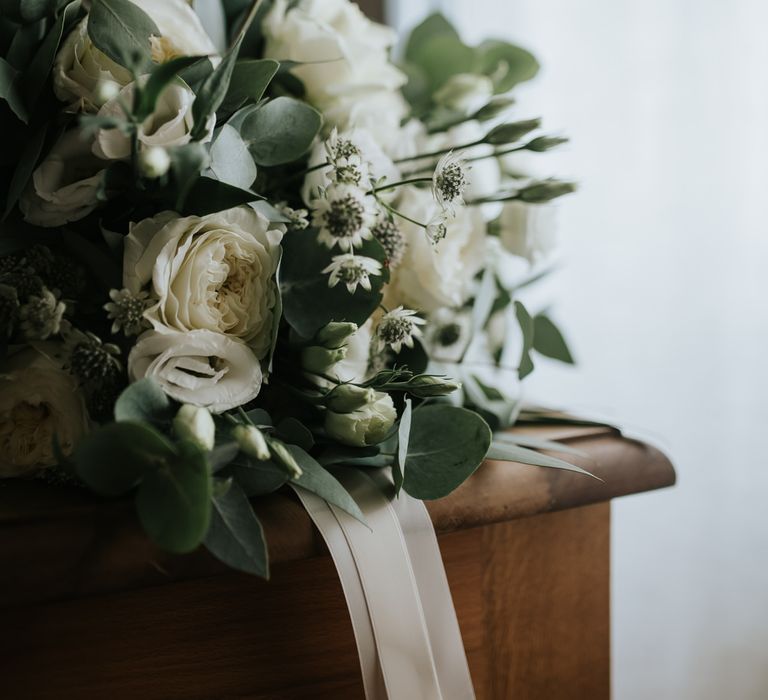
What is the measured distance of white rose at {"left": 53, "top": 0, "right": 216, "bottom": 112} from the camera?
0.47m

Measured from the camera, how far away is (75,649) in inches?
16.2

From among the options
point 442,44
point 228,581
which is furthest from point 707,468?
point 228,581

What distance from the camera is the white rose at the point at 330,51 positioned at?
23.3 inches

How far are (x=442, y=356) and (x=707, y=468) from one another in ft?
1.70

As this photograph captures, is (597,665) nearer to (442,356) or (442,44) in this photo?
(442,356)

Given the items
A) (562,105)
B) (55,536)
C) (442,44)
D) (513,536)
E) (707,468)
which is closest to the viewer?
(55,536)

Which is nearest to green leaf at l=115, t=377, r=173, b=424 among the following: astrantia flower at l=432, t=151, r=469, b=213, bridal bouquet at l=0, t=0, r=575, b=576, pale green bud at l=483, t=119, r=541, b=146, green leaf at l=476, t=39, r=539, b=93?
bridal bouquet at l=0, t=0, r=575, b=576

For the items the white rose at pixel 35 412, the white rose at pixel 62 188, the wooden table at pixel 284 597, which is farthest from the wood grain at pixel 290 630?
the white rose at pixel 62 188

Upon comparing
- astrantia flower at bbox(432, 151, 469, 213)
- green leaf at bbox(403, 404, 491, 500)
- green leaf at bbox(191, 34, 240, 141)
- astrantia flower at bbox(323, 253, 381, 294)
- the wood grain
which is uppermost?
green leaf at bbox(191, 34, 240, 141)

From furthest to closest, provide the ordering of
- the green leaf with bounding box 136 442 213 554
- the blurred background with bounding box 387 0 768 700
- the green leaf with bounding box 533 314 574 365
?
1. the blurred background with bounding box 387 0 768 700
2. the green leaf with bounding box 533 314 574 365
3. the green leaf with bounding box 136 442 213 554

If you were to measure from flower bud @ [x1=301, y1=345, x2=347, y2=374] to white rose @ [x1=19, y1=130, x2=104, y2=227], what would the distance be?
0.15 metres

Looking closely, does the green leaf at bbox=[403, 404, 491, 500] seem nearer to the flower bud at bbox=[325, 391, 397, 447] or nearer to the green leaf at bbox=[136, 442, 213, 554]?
the flower bud at bbox=[325, 391, 397, 447]

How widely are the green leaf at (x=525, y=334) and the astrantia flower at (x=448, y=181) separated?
0.36ft

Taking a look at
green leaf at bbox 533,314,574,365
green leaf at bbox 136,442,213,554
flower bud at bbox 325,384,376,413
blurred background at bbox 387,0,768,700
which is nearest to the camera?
green leaf at bbox 136,442,213,554
